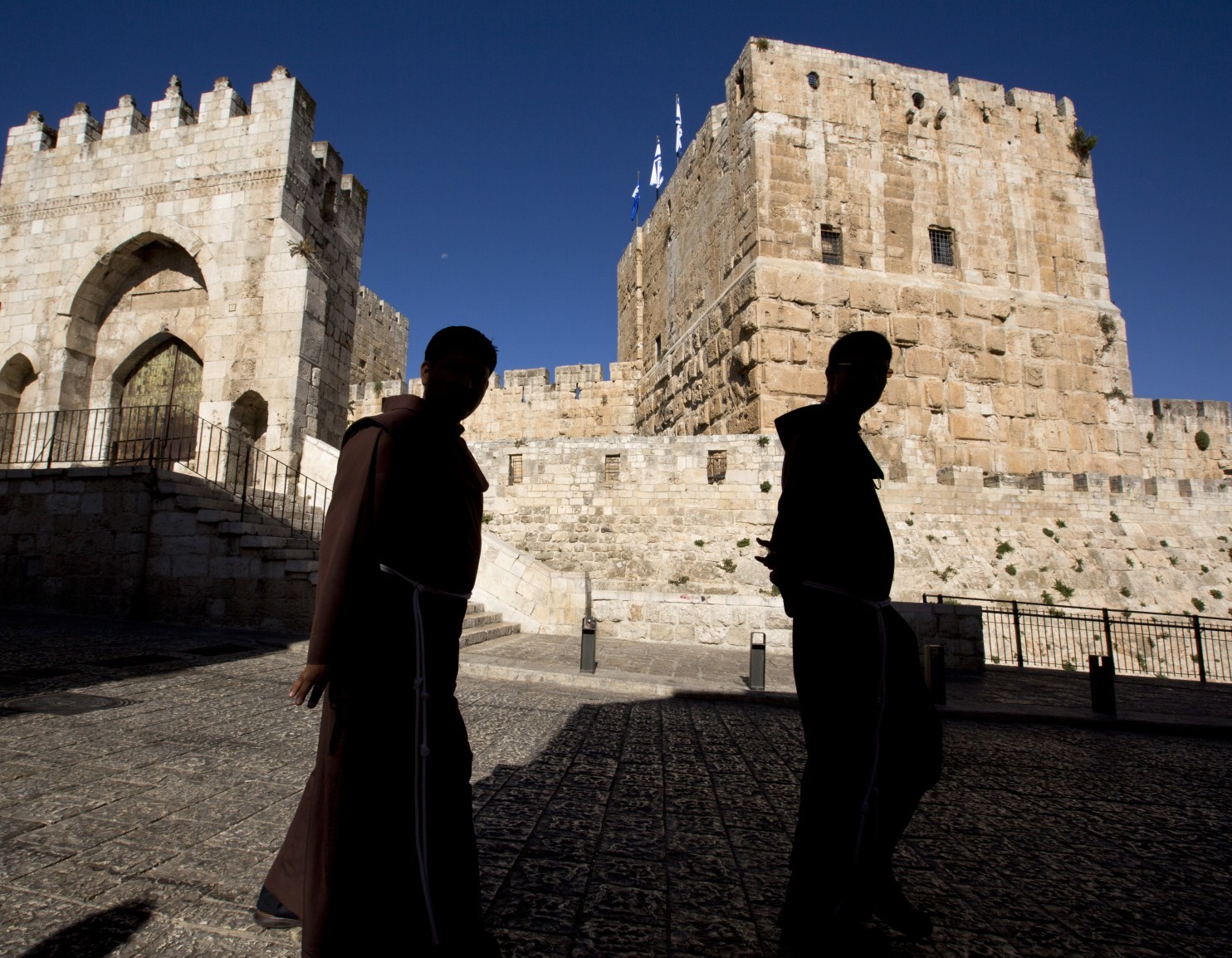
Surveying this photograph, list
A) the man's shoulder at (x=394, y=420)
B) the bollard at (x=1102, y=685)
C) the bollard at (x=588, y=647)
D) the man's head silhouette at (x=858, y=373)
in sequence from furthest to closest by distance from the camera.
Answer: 1. the bollard at (x=588, y=647)
2. the bollard at (x=1102, y=685)
3. the man's head silhouette at (x=858, y=373)
4. the man's shoulder at (x=394, y=420)

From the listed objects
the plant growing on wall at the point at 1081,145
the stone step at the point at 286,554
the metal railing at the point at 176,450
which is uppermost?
the plant growing on wall at the point at 1081,145

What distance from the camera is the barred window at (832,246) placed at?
16.7m

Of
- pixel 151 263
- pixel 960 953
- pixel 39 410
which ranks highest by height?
pixel 151 263

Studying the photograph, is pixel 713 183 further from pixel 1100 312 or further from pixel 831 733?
pixel 831 733

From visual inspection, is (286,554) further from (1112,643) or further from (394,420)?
(1112,643)

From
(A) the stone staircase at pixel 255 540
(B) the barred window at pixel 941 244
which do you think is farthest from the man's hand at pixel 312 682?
(B) the barred window at pixel 941 244

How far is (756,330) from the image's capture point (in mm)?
15688

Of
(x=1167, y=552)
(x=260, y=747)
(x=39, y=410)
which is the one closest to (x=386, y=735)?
(x=260, y=747)

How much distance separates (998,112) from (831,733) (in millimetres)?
22227

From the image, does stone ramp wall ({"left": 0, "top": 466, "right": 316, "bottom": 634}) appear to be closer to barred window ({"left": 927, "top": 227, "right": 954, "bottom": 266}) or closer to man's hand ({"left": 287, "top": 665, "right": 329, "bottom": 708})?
man's hand ({"left": 287, "top": 665, "right": 329, "bottom": 708})

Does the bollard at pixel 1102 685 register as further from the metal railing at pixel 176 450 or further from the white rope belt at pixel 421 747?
the metal railing at pixel 176 450

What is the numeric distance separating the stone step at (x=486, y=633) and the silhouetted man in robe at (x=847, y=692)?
6109 mm

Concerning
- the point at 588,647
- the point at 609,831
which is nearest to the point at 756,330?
the point at 588,647

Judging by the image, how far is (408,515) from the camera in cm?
197
